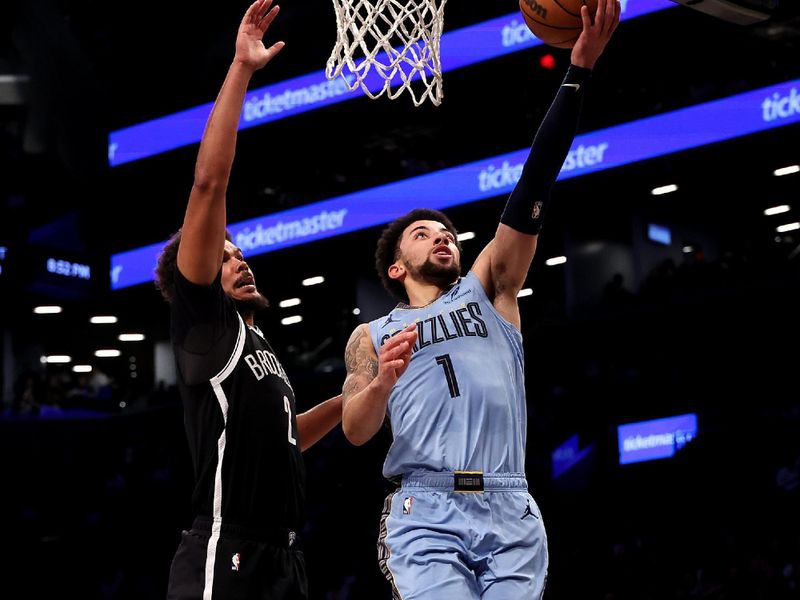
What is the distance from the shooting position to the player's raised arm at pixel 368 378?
3434 mm

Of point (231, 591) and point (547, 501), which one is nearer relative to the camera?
point (231, 591)

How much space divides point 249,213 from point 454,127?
354 cm

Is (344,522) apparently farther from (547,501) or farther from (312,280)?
(312,280)

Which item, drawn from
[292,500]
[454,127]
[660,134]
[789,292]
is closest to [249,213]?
[454,127]

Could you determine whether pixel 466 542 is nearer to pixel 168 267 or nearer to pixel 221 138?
pixel 168 267

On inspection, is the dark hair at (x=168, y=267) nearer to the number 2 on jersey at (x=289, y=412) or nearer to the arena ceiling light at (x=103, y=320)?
the number 2 on jersey at (x=289, y=412)

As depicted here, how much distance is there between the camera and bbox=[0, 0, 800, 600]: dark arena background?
12000 millimetres

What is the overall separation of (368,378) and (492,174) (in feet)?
34.1

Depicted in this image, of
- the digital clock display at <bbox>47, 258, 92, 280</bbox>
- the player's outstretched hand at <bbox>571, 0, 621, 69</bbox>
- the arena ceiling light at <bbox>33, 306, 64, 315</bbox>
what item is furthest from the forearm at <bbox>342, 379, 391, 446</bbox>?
the arena ceiling light at <bbox>33, 306, 64, 315</bbox>

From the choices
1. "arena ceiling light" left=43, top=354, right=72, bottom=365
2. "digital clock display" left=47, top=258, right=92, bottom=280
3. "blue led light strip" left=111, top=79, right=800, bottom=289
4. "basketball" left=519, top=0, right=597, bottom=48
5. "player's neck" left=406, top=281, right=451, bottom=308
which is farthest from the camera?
"arena ceiling light" left=43, top=354, right=72, bottom=365

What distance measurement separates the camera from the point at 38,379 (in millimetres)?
19266

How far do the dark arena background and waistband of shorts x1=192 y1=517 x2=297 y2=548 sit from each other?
13.1 ft

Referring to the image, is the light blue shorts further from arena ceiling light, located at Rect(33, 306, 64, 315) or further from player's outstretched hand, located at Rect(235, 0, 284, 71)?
arena ceiling light, located at Rect(33, 306, 64, 315)

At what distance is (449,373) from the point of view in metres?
3.72
